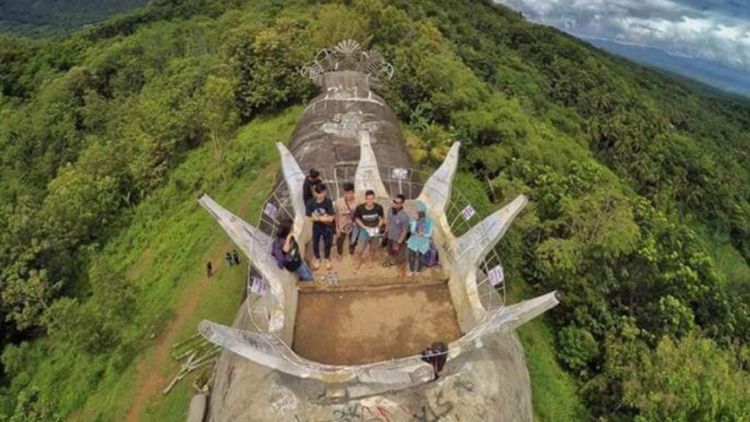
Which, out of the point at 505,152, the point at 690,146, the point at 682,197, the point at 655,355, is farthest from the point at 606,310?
the point at 690,146

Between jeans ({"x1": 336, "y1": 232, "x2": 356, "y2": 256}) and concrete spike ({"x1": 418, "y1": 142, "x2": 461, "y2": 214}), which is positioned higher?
concrete spike ({"x1": 418, "y1": 142, "x2": 461, "y2": 214})

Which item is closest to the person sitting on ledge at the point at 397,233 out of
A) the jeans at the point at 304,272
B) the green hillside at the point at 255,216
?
the jeans at the point at 304,272

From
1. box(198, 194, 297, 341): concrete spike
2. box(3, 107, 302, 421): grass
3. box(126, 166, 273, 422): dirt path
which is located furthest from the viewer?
box(3, 107, 302, 421): grass

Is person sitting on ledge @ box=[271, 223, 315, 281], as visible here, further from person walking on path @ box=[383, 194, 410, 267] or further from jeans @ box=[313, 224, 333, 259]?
person walking on path @ box=[383, 194, 410, 267]

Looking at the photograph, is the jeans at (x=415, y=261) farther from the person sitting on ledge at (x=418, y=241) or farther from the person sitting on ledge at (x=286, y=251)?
the person sitting on ledge at (x=286, y=251)

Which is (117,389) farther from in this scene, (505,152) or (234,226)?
(505,152)

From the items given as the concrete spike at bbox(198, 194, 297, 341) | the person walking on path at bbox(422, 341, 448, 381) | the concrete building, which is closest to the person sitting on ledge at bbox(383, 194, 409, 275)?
the concrete building

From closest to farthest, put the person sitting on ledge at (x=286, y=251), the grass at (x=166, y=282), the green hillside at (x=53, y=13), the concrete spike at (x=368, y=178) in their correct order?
1. the person sitting on ledge at (x=286, y=251)
2. the concrete spike at (x=368, y=178)
3. the grass at (x=166, y=282)
4. the green hillside at (x=53, y=13)

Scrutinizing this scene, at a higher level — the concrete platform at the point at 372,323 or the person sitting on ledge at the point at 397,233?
the person sitting on ledge at the point at 397,233
